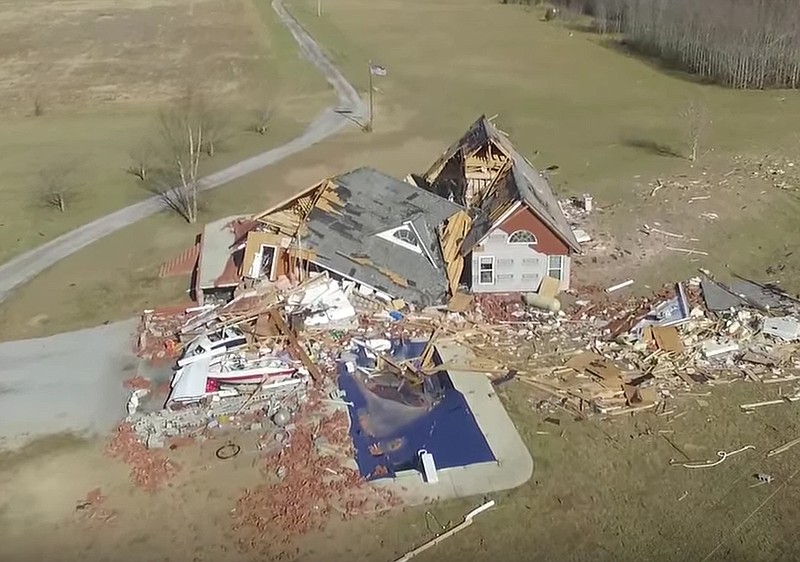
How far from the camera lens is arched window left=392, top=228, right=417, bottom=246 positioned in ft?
116

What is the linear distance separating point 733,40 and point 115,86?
4937cm

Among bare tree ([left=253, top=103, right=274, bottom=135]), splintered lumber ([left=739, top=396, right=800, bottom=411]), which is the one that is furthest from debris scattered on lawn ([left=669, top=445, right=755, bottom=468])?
bare tree ([left=253, top=103, right=274, bottom=135])

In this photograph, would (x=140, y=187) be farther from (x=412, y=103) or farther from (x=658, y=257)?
(x=658, y=257)

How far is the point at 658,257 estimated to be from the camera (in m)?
38.9

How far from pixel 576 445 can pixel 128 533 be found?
1324 cm

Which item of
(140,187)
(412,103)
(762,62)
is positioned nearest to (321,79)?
(412,103)

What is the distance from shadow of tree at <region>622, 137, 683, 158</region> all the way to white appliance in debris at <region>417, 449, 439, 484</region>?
3294cm

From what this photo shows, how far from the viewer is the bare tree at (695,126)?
171ft

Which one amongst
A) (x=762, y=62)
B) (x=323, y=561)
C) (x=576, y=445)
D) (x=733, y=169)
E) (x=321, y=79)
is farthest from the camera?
(x=321, y=79)

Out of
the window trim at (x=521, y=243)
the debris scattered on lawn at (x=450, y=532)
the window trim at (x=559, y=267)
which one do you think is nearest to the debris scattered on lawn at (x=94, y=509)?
the debris scattered on lawn at (x=450, y=532)

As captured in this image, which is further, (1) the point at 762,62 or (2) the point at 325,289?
(1) the point at 762,62

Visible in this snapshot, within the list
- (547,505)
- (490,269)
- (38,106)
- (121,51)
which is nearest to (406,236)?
(490,269)

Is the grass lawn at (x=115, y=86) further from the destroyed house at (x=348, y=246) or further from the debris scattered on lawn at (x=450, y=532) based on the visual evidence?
the debris scattered on lawn at (x=450, y=532)

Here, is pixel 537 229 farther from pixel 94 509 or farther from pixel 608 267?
pixel 94 509
